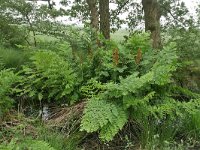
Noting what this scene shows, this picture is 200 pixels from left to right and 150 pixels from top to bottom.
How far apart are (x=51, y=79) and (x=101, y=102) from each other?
A: 1.32 meters

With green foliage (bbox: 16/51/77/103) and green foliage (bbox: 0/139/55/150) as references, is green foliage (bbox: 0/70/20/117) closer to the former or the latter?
green foliage (bbox: 16/51/77/103)

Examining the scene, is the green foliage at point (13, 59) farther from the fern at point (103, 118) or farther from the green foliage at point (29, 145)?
the green foliage at point (29, 145)

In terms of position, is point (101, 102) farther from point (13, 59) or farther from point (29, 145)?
point (13, 59)

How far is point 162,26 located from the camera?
50.2 ft

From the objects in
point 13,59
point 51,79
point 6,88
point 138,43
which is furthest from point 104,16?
point 6,88

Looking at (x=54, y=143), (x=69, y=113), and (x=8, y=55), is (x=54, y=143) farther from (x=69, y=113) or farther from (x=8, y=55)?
(x=8, y=55)

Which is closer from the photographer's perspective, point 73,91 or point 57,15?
point 73,91

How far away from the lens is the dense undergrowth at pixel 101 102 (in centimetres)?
474

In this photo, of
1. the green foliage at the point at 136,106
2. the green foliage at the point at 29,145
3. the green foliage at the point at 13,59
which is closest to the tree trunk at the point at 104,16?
the green foliage at the point at 13,59

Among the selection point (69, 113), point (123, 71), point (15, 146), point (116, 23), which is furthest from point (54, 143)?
point (116, 23)

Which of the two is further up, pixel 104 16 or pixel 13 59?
pixel 104 16

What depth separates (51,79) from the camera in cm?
588

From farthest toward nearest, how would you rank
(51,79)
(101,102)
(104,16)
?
(104,16) < (51,79) < (101,102)

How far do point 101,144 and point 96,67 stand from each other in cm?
143
